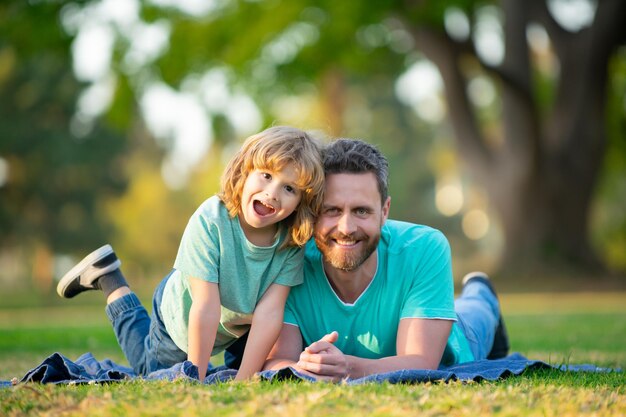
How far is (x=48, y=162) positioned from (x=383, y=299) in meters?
32.8

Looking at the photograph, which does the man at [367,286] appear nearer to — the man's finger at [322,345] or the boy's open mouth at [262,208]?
the man's finger at [322,345]

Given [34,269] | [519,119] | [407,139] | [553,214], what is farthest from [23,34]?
[407,139]

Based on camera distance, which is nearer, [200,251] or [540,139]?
[200,251]

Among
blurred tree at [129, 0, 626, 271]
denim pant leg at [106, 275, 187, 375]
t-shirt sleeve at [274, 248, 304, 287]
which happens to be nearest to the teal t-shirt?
t-shirt sleeve at [274, 248, 304, 287]

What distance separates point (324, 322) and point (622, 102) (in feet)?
77.3

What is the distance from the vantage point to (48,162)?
35219mm

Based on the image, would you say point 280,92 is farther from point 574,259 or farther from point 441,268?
point 441,268

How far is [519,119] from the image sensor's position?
19391 mm

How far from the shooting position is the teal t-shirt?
14.8 ft

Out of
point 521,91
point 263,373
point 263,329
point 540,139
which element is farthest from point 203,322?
point 540,139

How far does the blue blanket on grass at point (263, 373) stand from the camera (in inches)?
A: 160

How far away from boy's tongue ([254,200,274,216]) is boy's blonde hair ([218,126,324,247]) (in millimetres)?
121

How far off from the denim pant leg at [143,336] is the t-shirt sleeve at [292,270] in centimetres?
85

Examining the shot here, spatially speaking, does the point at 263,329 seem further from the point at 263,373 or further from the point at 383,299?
the point at 383,299
